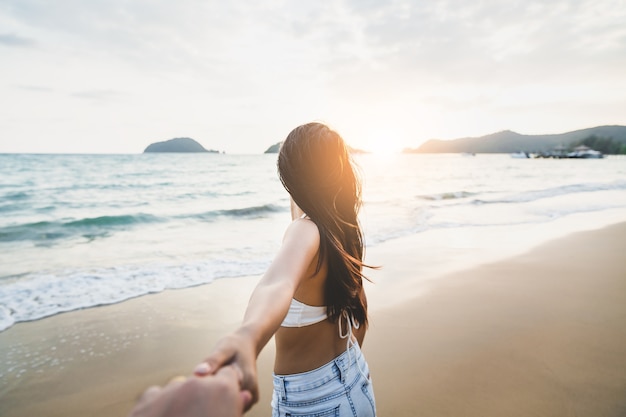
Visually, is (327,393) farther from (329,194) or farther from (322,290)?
(329,194)

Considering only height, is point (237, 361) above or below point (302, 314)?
above

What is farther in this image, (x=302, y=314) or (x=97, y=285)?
(x=97, y=285)

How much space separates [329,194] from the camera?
5.25 ft

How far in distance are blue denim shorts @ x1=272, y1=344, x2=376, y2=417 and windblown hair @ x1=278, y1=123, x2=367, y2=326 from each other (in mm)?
262

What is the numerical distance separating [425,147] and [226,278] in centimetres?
16614

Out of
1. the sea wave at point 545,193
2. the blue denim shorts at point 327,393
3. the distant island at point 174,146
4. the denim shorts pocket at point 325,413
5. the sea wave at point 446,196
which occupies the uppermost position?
the distant island at point 174,146

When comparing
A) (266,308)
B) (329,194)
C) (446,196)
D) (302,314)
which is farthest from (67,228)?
(446,196)

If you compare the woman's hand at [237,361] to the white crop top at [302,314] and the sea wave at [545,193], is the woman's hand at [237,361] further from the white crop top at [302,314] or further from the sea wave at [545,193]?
the sea wave at [545,193]

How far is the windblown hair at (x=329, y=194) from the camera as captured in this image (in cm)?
155

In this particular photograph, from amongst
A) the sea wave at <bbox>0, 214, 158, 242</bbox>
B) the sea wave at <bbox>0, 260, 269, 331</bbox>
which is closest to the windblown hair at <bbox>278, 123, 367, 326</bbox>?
the sea wave at <bbox>0, 260, 269, 331</bbox>

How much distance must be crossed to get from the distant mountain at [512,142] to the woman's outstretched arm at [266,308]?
5368 inches

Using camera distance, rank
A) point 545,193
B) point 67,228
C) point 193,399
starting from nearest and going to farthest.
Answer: point 193,399 → point 67,228 → point 545,193

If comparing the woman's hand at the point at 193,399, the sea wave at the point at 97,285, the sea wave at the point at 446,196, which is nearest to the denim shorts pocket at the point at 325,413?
the woman's hand at the point at 193,399

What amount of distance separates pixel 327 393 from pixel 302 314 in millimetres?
387
